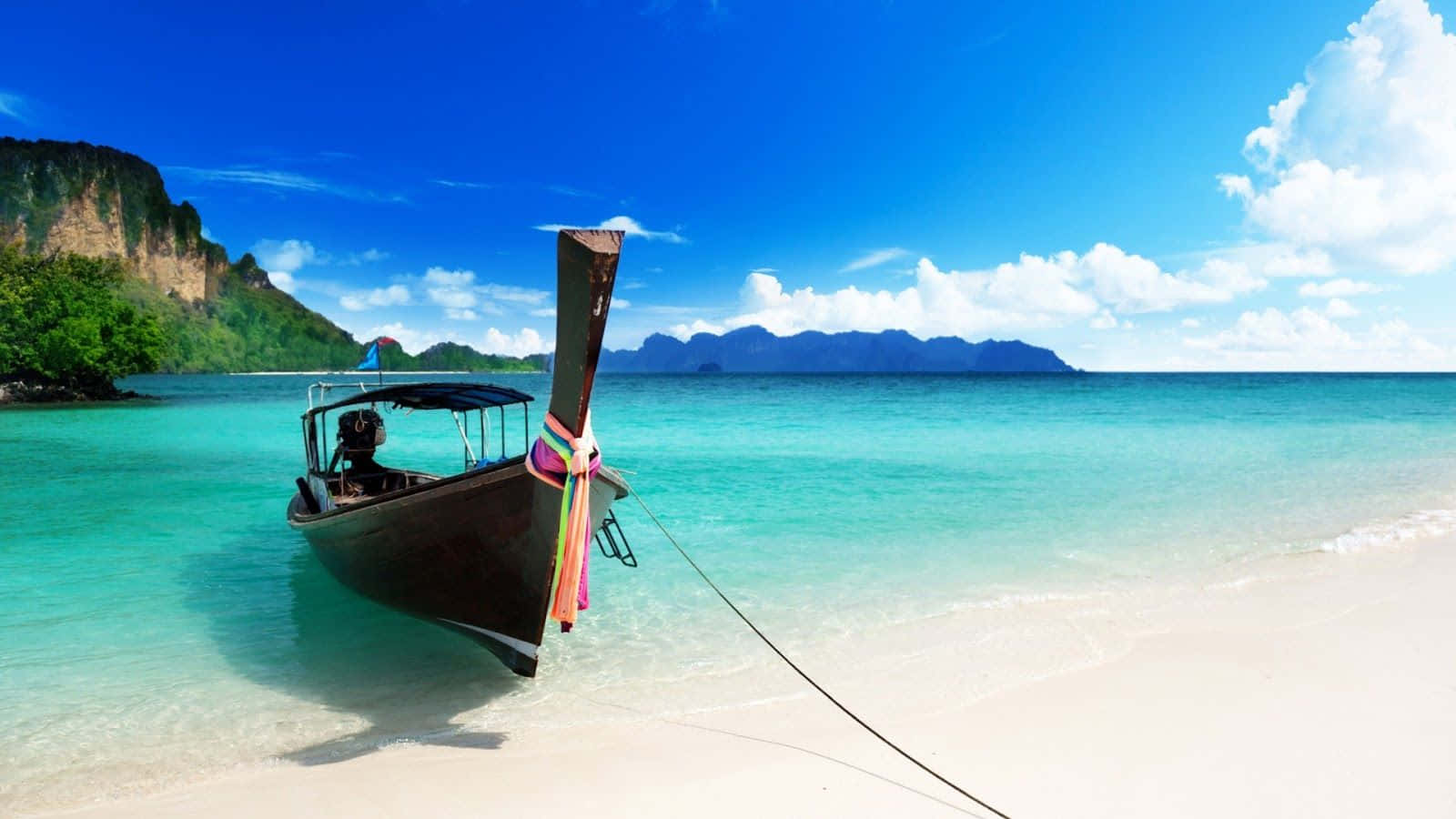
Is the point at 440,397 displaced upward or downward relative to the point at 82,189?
downward

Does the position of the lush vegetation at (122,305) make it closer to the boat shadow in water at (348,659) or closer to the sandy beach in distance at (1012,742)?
the boat shadow in water at (348,659)

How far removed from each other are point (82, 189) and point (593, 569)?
15360 cm

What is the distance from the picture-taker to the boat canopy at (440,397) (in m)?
7.72

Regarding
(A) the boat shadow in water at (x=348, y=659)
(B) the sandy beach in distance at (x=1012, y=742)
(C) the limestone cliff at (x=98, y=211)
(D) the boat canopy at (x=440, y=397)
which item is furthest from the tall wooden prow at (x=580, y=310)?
(C) the limestone cliff at (x=98, y=211)

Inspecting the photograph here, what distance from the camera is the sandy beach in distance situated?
407 centimetres

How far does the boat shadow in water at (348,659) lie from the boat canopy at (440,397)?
2.17 m

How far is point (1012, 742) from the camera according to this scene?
4.70 m

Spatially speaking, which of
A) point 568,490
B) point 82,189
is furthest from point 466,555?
point 82,189

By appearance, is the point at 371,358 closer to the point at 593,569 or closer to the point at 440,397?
the point at 440,397

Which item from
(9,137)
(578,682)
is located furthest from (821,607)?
(9,137)

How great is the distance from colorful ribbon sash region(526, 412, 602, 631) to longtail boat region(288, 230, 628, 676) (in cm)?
3

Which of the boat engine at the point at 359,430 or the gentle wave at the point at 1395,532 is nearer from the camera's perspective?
the boat engine at the point at 359,430

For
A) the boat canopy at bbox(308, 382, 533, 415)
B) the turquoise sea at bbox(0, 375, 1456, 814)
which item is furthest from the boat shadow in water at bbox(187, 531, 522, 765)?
the boat canopy at bbox(308, 382, 533, 415)

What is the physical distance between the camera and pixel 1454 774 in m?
4.13
